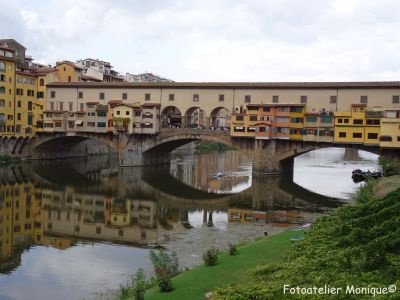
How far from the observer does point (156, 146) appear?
6266cm

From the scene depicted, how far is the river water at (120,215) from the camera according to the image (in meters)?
20.4

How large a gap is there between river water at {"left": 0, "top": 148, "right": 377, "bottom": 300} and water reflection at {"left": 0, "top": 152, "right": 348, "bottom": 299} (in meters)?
0.06

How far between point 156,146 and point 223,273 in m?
47.7

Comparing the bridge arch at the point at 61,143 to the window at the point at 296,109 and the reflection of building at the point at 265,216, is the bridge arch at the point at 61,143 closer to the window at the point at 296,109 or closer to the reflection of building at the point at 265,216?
the window at the point at 296,109

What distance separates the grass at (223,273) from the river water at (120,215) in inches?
147

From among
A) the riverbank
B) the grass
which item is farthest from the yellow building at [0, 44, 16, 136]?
the riverbank

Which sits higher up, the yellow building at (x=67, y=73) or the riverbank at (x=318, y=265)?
the yellow building at (x=67, y=73)

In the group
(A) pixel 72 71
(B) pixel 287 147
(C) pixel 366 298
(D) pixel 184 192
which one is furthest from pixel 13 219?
(A) pixel 72 71

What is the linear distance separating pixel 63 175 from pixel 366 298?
45.9 metres

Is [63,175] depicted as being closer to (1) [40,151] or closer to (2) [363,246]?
(1) [40,151]

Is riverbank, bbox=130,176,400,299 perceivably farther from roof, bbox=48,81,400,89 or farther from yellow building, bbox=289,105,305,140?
yellow building, bbox=289,105,305,140

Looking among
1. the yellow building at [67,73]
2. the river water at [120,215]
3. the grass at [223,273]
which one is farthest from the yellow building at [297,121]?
the grass at [223,273]

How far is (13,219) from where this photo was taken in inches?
1196

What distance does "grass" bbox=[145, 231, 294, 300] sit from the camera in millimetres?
13977
